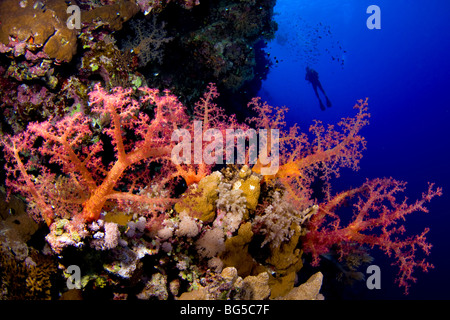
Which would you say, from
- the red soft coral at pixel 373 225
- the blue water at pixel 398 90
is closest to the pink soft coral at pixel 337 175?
the red soft coral at pixel 373 225

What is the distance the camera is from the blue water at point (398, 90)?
23844 mm

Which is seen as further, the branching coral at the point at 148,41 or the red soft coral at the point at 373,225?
the branching coral at the point at 148,41

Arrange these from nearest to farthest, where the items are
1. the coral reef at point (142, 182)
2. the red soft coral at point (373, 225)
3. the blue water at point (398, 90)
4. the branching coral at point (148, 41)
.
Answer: the coral reef at point (142, 182)
the red soft coral at point (373, 225)
the branching coral at point (148, 41)
the blue water at point (398, 90)

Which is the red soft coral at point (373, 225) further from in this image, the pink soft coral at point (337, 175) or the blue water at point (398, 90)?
the blue water at point (398, 90)

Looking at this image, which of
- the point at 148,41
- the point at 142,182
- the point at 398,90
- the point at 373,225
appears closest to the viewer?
the point at 142,182

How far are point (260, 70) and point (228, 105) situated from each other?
4.73m

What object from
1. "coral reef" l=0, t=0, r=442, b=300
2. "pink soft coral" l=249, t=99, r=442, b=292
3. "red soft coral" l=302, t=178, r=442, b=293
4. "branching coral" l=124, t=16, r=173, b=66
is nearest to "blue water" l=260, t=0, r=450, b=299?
"red soft coral" l=302, t=178, r=442, b=293

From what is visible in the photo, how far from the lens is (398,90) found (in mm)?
52719

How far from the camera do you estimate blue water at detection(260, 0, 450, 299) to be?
78.2 feet

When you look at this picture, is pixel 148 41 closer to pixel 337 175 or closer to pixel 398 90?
pixel 337 175

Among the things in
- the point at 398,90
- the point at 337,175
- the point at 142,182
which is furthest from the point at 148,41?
the point at 398,90

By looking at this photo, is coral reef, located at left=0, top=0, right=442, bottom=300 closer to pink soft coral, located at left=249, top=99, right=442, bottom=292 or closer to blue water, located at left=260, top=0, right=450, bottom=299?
pink soft coral, located at left=249, top=99, right=442, bottom=292

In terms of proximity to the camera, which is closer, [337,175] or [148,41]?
[337,175]
